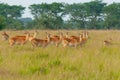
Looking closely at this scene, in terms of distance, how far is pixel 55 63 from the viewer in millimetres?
8773

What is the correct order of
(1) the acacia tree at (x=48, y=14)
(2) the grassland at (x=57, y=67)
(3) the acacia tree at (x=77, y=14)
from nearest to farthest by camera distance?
(2) the grassland at (x=57, y=67) < (1) the acacia tree at (x=48, y=14) < (3) the acacia tree at (x=77, y=14)

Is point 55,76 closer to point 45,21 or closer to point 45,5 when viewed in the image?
point 45,21

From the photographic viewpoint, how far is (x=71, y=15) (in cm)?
6512

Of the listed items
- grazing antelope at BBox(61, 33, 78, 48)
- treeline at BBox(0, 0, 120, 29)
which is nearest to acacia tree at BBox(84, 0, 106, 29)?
treeline at BBox(0, 0, 120, 29)

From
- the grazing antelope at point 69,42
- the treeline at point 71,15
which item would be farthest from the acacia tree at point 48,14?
the grazing antelope at point 69,42

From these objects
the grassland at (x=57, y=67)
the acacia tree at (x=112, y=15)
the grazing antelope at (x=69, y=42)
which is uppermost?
the grassland at (x=57, y=67)

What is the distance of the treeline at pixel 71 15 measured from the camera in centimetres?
5794

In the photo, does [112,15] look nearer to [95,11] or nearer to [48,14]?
[95,11]

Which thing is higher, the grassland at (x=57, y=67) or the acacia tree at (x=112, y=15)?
the grassland at (x=57, y=67)

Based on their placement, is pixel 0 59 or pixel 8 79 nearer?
pixel 8 79

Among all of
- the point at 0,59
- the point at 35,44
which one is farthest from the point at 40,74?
the point at 35,44

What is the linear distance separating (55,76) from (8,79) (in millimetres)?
911

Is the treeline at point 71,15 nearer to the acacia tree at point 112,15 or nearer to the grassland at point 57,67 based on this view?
the acacia tree at point 112,15

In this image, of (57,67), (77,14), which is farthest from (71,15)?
(57,67)
